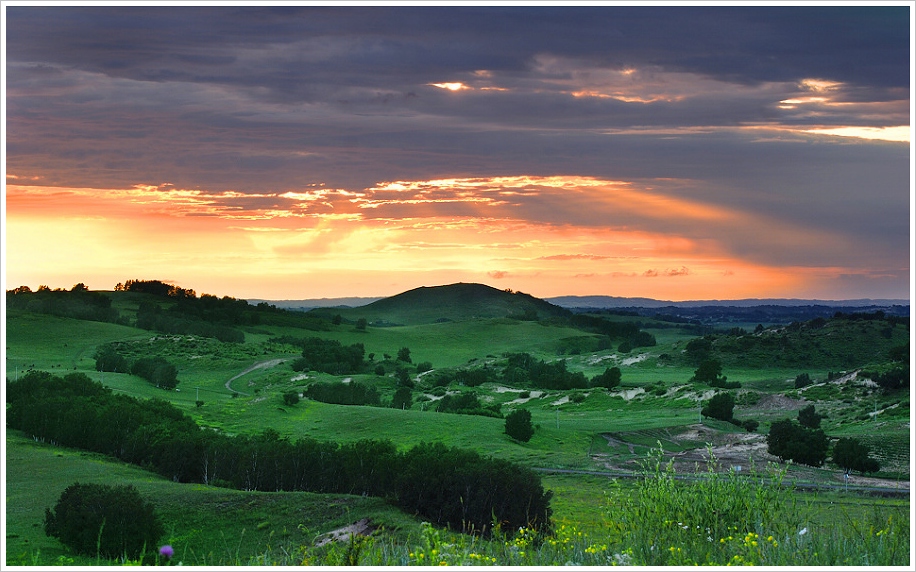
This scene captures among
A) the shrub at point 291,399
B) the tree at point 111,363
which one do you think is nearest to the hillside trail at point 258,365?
the tree at point 111,363

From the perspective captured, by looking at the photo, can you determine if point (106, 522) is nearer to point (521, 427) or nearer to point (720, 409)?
point (521, 427)

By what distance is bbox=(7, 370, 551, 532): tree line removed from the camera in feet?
123

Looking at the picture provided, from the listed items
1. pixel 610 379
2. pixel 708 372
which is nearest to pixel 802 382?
pixel 708 372

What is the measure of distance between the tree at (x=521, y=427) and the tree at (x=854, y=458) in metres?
24.1

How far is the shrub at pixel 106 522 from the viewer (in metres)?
32.3

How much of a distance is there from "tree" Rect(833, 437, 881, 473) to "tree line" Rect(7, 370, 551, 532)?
24.3 m

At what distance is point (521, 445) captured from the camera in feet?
224

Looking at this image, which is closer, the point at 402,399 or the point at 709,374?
the point at 402,399

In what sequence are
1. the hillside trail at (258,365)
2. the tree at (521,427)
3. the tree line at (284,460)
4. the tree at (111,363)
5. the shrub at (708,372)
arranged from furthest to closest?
the hillside trail at (258,365) < the tree at (111,363) < the shrub at (708,372) < the tree at (521,427) < the tree line at (284,460)

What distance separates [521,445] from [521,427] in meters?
3.33

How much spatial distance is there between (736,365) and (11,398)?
11154 cm

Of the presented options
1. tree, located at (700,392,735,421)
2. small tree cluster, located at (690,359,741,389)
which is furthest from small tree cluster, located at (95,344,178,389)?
small tree cluster, located at (690,359,741,389)

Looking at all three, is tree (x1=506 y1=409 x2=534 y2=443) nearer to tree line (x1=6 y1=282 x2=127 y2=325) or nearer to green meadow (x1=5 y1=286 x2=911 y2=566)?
green meadow (x1=5 y1=286 x2=911 y2=566)

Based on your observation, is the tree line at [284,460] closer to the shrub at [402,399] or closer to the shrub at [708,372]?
the shrub at [402,399]
